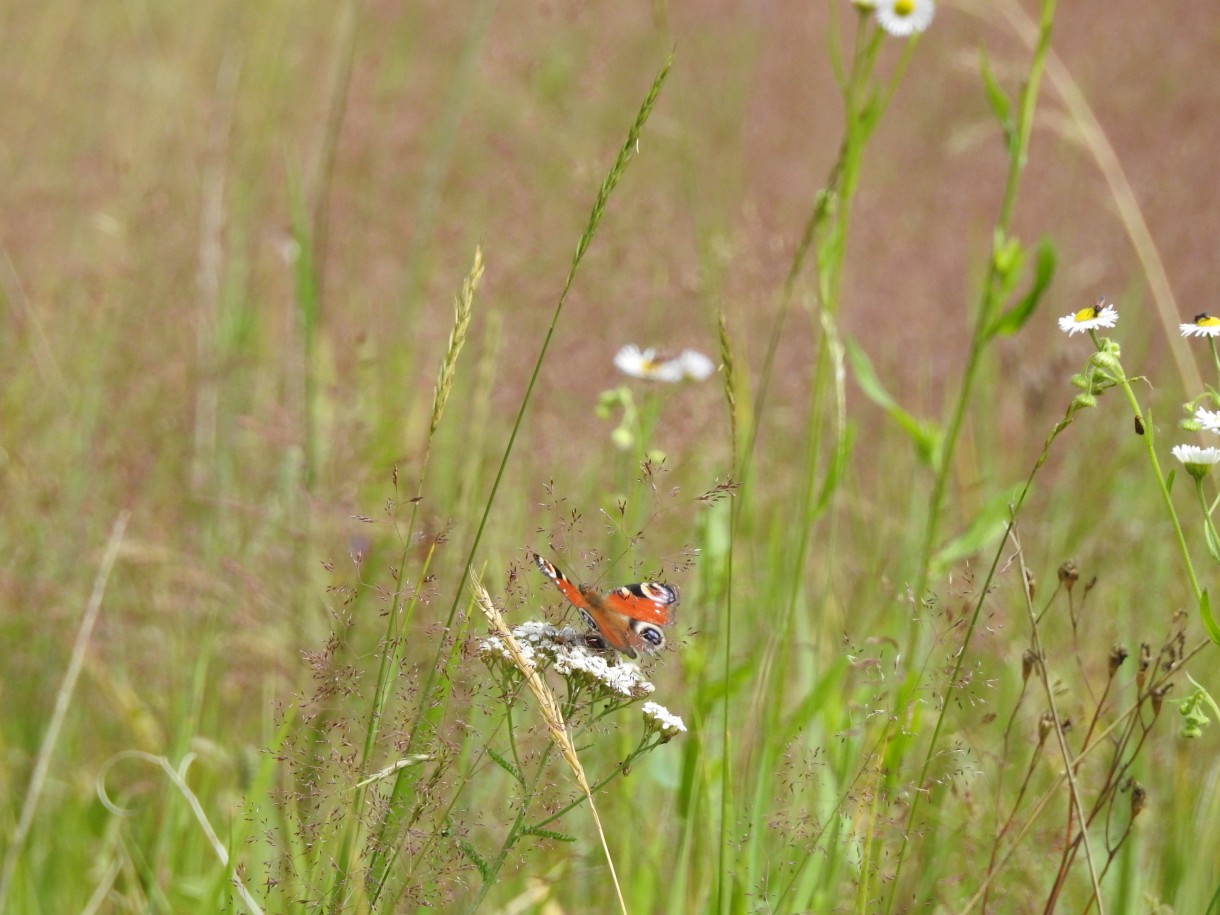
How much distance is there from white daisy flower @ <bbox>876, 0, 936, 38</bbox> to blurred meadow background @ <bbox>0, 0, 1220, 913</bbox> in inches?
3.9

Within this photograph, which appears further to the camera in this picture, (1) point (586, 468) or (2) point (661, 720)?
(1) point (586, 468)

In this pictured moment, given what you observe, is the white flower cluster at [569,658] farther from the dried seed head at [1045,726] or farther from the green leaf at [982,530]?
the green leaf at [982,530]

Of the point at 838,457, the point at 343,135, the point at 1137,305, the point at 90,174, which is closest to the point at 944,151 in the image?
the point at 1137,305

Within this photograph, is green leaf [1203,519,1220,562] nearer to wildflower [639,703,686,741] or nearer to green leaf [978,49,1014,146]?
wildflower [639,703,686,741]

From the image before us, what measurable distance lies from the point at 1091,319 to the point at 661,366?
101cm

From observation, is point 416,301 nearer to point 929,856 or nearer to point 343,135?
point 343,135

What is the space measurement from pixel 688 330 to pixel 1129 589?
1306 millimetres

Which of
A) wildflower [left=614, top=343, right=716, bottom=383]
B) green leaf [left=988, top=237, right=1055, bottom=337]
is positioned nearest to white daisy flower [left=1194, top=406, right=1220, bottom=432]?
green leaf [left=988, top=237, right=1055, bottom=337]

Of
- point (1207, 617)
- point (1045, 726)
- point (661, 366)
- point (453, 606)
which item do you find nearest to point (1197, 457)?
point (1207, 617)

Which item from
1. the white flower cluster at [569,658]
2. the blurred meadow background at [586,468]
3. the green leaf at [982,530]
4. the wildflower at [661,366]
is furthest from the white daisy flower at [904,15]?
the white flower cluster at [569,658]

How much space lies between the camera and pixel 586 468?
262cm

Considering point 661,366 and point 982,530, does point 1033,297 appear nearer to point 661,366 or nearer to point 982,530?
point 982,530

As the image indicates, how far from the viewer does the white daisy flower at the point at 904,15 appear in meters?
1.90

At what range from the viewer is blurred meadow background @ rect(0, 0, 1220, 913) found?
1220 millimetres
